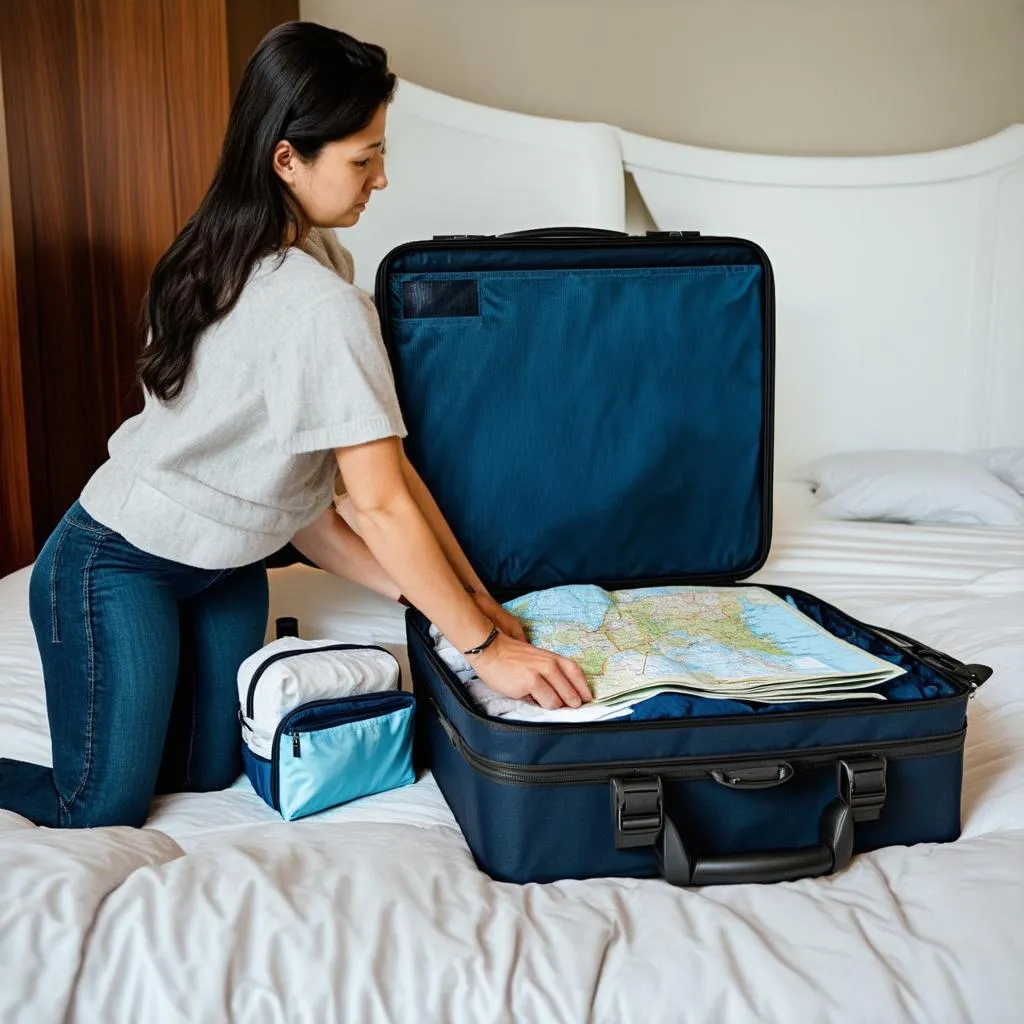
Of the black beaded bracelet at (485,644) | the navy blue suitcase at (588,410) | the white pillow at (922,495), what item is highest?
the navy blue suitcase at (588,410)

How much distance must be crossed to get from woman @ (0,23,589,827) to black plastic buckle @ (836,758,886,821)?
0.26m

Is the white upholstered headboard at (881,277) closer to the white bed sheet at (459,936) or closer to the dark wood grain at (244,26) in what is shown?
the dark wood grain at (244,26)

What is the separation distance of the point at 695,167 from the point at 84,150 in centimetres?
141

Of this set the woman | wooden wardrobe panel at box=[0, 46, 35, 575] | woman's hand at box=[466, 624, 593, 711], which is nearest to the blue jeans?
the woman

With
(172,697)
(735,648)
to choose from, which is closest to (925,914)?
(735,648)

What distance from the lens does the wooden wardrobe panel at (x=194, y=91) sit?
2277 mm

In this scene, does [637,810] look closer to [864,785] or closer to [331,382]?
[864,785]

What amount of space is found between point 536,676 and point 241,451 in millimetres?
409

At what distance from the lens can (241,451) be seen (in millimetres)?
1225

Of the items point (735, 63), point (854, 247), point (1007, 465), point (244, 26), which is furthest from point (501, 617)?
point (735, 63)

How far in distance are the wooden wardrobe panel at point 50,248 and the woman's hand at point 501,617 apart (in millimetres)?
1346

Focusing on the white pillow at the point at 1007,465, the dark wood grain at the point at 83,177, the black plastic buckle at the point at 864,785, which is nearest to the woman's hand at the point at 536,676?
the black plastic buckle at the point at 864,785

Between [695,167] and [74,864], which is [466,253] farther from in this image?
[695,167]

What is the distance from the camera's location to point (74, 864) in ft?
3.08
